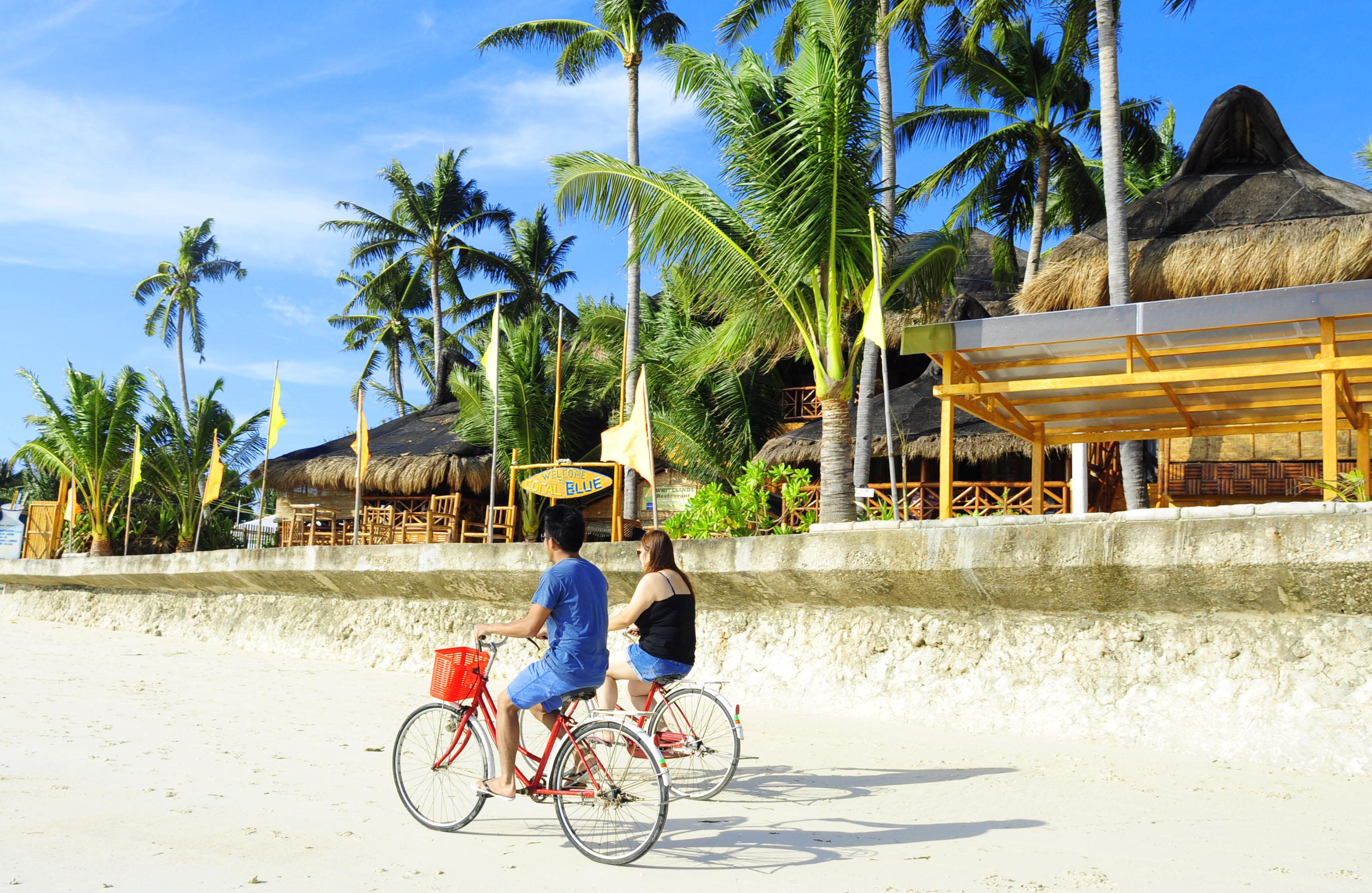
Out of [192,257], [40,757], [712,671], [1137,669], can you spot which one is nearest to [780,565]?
[712,671]

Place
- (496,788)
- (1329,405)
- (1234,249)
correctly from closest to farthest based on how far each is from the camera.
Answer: (496,788) < (1329,405) < (1234,249)

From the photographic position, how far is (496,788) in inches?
172

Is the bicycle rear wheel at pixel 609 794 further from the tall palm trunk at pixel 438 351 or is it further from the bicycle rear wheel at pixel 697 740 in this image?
the tall palm trunk at pixel 438 351

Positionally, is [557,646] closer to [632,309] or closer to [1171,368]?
[1171,368]

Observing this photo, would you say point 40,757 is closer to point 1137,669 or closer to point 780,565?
point 780,565

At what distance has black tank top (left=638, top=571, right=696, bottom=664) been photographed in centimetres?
542

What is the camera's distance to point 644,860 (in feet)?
13.8

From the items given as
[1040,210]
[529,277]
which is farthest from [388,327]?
[1040,210]

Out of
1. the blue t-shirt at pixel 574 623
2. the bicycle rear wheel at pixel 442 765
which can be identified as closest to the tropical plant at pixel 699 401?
the bicycle rear wheel at pixel 442 765

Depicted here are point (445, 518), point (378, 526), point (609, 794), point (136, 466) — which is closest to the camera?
point (609, 794)

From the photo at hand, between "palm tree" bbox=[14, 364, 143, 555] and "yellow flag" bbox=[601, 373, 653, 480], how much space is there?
14.3 m

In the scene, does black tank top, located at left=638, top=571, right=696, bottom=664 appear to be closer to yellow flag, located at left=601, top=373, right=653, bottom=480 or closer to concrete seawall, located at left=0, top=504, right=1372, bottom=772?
concrete seawall, located at left=0, top=504, right=1372, bottom=772

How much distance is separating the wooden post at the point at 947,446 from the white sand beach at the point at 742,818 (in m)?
1.68

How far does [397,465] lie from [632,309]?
5.42 metres
